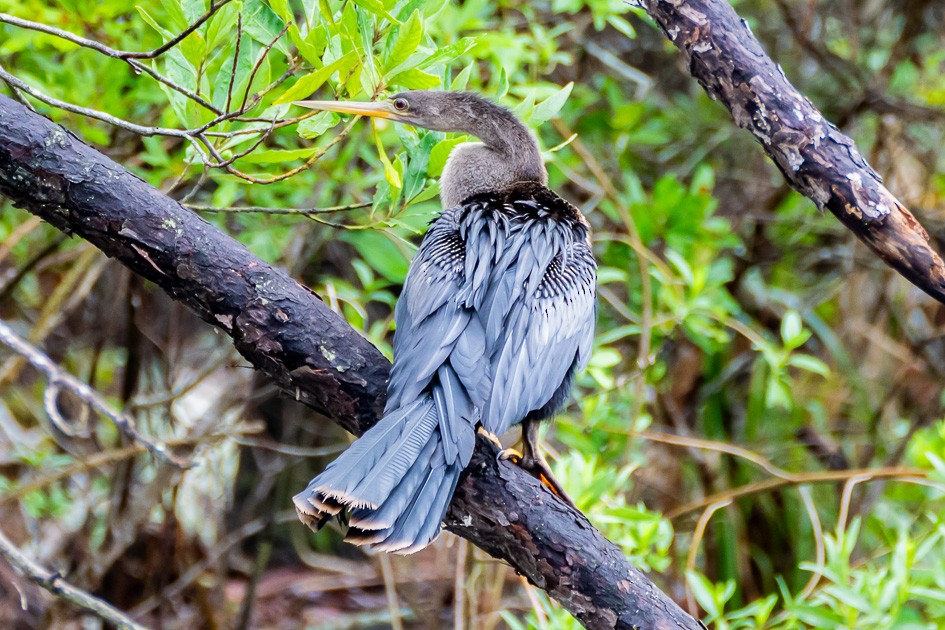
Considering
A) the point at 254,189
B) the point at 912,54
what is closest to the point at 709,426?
the point at 912,54

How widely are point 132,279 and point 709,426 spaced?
109 inches

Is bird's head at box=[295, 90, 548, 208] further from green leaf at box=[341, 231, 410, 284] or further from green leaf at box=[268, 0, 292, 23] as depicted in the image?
green leaf at box=[268, 0, 292, 23]

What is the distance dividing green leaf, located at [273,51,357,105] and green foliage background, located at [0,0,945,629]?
1.63 feet

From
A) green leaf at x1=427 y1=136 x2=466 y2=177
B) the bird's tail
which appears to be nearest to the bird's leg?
the bird's tail

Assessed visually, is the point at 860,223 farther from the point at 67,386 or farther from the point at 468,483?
the point at 67,386

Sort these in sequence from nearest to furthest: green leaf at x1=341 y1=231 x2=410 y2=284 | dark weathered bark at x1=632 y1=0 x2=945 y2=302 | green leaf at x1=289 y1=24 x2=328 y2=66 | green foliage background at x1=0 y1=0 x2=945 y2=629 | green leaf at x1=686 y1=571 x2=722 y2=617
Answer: dark weathered bark at x1=632 y1=0 x2=945 y2=302 < green leaf at x1=289 y1=24 x2=328 y2=66 < green leaf at x1=686 y1=571 x2=722 y2=617 < green foliage background at x1=0 y1=0 x2=945 y2=629 < green leaf at x1=341 y1=231 x2=410 y2=284

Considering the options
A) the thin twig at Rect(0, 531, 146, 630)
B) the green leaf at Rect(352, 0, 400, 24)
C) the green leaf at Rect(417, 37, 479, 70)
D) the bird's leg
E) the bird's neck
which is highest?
the green leaf at Rect(352, 0, 400, 24)

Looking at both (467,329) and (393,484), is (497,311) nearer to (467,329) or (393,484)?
(467,329)

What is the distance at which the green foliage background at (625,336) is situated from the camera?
2773mm

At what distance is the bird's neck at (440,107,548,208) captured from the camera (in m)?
2.59

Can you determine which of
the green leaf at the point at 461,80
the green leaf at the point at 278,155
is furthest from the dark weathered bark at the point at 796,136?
the green leaf at the point at 278,155

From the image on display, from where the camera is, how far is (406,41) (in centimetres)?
179

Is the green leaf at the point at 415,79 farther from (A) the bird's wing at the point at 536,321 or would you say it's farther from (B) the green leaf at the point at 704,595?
(B) the green leaf at the point at 704,595

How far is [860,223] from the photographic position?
1.71 meters
